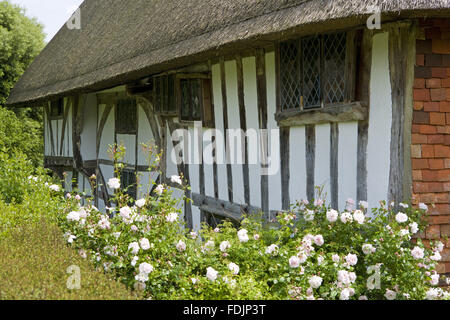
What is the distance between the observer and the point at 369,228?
467cm

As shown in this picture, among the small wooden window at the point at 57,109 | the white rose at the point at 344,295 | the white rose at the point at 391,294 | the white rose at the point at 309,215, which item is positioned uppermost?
the small wooden window at the point at 57,109

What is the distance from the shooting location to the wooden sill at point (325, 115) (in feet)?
16.2

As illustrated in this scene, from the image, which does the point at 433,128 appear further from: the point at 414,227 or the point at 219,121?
the point at 219,121

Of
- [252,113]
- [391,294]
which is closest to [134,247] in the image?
[391,294]

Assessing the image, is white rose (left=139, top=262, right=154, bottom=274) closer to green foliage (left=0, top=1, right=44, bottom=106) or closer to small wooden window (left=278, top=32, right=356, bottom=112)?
small wooden window (left=278, top=32, right=356, bottom=112)

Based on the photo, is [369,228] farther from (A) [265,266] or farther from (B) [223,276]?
(B) [223,276]

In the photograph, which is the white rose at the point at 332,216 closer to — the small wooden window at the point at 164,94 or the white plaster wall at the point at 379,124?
the white plaster wall at the point at 379,124

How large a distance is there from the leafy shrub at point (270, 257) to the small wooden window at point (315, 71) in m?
1.09

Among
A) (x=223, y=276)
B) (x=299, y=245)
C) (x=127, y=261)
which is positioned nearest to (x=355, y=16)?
(x=299, y=245)

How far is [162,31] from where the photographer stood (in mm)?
8148

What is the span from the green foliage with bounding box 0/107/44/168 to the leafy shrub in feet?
39.4

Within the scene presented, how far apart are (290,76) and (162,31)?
2984 mm

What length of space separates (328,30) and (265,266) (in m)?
2.21

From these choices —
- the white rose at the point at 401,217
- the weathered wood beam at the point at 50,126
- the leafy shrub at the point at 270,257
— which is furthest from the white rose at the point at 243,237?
the weathered wood beam at the point at 50,126
